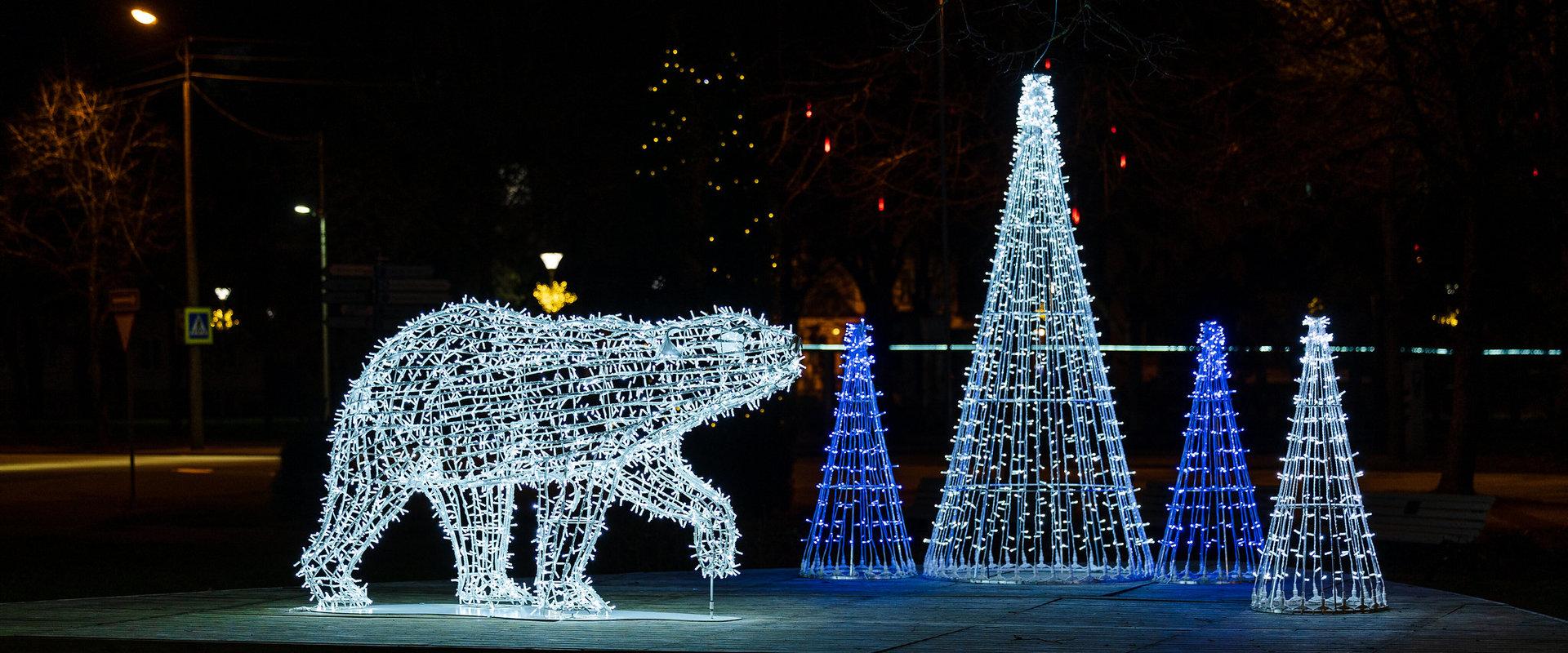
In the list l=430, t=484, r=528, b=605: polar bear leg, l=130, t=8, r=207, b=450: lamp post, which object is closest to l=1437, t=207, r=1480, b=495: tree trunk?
l=430, t=484, r=528, b=605: polar bear leg

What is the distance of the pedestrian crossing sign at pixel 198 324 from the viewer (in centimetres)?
3011

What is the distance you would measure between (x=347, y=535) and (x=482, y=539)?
2.66ft

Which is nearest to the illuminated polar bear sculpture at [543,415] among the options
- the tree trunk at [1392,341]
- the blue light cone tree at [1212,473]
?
the blue light cone tree at [1212,473]

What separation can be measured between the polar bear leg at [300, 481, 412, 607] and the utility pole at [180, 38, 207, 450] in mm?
22049

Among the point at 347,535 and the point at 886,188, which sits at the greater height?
the point at 886,188

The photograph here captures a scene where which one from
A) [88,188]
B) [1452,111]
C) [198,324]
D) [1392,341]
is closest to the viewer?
[1452,111]

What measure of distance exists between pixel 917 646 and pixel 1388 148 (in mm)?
14333

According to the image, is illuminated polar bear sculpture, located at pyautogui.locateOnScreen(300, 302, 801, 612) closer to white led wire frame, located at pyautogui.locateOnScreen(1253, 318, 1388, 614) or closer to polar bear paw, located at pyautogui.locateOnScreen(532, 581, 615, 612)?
polar bear paw, located at pyautogui.locateOnScreen(532, 581, 615, 612)

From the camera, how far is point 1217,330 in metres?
12.9

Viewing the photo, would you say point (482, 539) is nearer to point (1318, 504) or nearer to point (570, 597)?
point (570, 597)

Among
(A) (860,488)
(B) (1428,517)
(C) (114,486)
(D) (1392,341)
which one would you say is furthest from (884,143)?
(A) (860,488)

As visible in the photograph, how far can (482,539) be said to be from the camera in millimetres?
11148

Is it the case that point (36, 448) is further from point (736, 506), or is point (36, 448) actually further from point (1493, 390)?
point (1493, 390)

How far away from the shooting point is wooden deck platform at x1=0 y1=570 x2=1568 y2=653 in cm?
959
